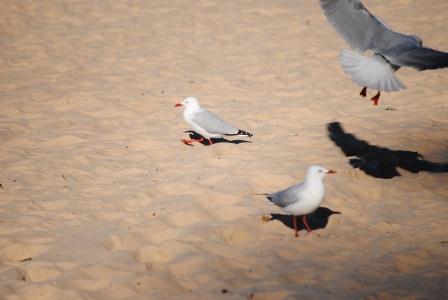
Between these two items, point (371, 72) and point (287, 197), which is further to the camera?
point (371, 72)

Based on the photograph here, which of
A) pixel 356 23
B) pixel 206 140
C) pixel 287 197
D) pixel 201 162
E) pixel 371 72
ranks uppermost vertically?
pixel 356 23

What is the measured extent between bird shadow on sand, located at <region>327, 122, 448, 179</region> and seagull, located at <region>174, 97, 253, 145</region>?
1054mm

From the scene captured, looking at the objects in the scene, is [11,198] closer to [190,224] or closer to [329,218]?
[190,224]

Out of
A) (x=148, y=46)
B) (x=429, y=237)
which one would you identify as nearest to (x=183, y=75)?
(x=148, y=46)

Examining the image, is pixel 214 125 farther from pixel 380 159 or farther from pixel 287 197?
pixel 287 197

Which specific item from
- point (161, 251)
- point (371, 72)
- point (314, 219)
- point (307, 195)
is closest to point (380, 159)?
point (371, 72)

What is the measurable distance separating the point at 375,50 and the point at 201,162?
208 cm

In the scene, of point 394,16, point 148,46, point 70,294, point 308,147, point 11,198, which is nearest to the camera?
point 70,294

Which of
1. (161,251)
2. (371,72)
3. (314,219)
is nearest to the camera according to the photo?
(161,251)

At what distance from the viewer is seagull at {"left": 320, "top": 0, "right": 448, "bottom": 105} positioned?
525cm

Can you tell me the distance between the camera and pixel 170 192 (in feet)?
16.4

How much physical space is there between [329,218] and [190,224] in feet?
3.65

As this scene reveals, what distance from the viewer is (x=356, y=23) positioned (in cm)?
601

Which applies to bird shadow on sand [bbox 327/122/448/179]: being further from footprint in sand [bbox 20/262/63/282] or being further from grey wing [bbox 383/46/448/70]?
footprint in sand [bbox 20/262/63/282]
